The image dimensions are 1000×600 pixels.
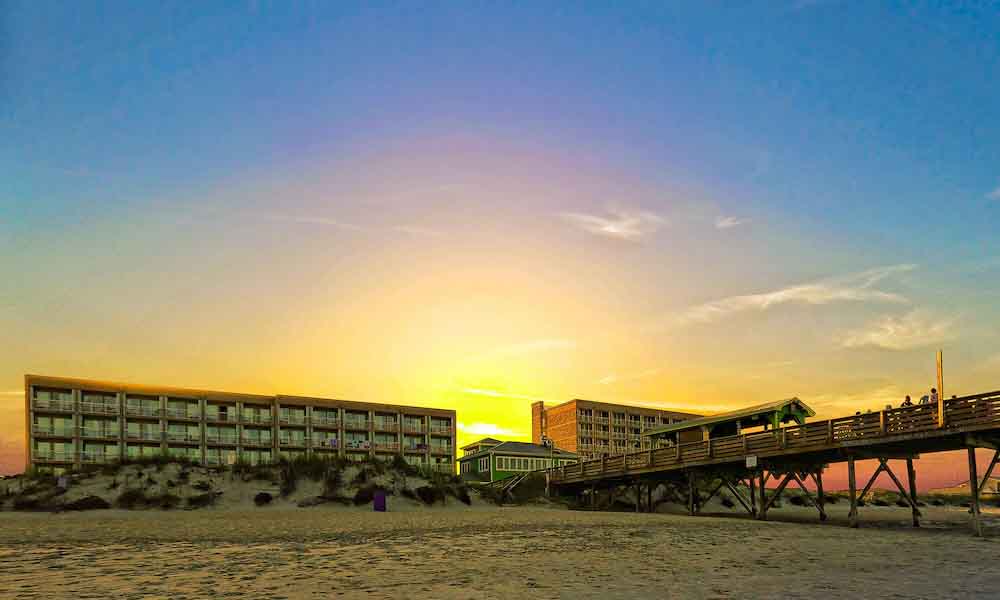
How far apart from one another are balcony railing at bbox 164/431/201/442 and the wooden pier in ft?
162

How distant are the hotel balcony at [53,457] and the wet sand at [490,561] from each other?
5066cm

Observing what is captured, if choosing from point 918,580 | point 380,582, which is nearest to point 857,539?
point 918,580

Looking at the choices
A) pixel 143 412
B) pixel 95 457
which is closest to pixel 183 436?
pixel 143 412

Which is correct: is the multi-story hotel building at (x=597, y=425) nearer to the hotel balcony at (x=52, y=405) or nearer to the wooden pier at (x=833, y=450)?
the wooden pier at (x=833, y=450)

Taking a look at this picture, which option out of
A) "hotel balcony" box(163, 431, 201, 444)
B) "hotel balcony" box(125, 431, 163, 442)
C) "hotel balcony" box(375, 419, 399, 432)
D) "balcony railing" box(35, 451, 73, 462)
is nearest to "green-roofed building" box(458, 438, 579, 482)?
"hotel balcony" box(375, 419, 399, 432)

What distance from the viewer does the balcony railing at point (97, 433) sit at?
75.6 m

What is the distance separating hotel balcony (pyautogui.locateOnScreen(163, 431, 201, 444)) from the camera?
79.6 metres

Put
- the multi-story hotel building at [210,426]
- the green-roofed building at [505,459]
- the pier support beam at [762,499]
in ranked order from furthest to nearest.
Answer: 1. the green-roofed building at [505,459]
2. the multi-story hotel building at [210,426]
3. the pier support beam at [762,499]

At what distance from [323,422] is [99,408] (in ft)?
77.9

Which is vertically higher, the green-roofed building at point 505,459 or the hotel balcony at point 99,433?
the hotel balcony at point 99,433

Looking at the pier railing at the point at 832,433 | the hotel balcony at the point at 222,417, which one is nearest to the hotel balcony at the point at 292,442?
the hotel balcony at the point at 222,417

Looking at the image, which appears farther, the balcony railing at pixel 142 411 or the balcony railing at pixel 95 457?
the balcony railing at pixel 142 411

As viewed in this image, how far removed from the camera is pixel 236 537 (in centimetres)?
2430

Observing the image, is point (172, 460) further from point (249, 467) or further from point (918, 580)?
point (918, 580)
